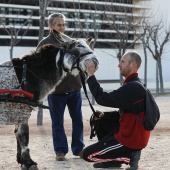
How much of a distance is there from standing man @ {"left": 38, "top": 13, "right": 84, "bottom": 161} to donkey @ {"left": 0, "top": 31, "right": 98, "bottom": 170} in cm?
58

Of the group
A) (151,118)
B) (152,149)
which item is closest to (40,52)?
(151,118)

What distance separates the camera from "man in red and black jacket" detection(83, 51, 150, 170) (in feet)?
16.4

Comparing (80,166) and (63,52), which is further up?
(63,52)

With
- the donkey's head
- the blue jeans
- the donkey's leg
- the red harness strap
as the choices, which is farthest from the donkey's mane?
the blue jeans

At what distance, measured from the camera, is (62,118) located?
6680 mm

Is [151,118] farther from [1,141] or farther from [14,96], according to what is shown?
[1,141]

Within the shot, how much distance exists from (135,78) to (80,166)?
1700 mm

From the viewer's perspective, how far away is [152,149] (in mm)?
7504

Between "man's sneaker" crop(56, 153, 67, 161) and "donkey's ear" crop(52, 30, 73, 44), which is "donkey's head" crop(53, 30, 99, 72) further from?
"man's sneaker" crop(56, 153, 67, 161)

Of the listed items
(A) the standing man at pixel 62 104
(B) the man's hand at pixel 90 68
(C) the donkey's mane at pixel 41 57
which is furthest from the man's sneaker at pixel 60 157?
(B) the man's hand at pixel 90 68

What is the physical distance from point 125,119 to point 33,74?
A: 1431 mm

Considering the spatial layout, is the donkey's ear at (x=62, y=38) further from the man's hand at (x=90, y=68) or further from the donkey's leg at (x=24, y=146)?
the donkey's leg at (x=24, y=146)

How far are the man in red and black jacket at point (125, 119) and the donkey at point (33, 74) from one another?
1.31ft

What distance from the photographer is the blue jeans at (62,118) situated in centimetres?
661
